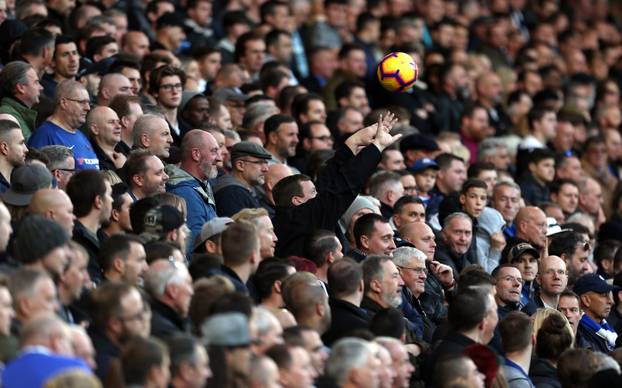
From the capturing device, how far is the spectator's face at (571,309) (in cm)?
1152

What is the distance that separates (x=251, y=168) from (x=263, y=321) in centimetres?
392

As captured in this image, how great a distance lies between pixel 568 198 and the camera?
609 inches

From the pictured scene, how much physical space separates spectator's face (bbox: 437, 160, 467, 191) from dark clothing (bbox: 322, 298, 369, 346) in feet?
16.8

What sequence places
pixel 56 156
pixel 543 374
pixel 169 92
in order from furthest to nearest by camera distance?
pixel 169 92
pixel 56 156
pixel 543 374

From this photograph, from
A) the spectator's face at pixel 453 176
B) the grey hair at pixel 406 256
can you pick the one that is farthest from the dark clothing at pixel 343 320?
the spectator's face at pixel 453 176

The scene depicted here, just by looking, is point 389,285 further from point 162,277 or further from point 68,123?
point 68,123

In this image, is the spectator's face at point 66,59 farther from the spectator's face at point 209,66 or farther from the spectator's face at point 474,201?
the spectator's face at point 474,201

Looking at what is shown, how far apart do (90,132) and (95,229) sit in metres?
2.14

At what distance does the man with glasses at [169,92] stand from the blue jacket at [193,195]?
156 cm

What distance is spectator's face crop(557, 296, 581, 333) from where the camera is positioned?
37.8 feet

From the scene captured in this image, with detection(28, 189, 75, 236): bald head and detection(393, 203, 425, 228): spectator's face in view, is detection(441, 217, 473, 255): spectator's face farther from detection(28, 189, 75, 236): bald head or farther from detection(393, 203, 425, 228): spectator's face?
detection(28, 189, 75, 236): bald head

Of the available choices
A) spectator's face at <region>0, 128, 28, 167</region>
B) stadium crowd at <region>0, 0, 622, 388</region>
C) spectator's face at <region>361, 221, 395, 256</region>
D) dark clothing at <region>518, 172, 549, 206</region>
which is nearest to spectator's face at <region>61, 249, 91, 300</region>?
stadium crowd at <region>0, 0, 622, 388</region>

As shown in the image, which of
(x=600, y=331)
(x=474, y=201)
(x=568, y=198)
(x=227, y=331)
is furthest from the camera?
(x=568, y=198)

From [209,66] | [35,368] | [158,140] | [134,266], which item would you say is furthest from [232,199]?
[35,368]
